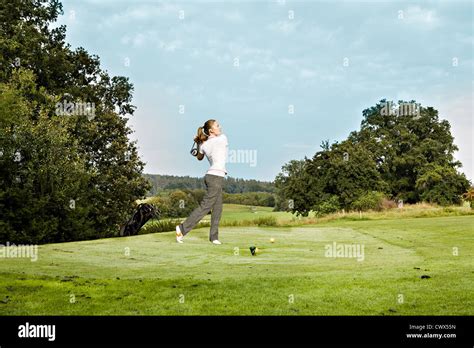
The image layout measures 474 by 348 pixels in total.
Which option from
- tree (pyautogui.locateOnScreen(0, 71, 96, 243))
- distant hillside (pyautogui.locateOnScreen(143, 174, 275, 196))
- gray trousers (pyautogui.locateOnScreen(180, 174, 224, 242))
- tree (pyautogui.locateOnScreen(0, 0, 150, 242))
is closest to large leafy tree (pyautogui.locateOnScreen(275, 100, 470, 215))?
distant hillside (pyautogui.locateOnScreen(143, 174, 275, 196))

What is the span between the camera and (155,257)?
8.67m

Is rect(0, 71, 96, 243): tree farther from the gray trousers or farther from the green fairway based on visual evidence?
the gray trousers

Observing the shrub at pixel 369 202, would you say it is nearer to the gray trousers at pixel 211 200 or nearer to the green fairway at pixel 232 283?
the green fairway at pixel 232 283

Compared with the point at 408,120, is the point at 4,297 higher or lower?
lower

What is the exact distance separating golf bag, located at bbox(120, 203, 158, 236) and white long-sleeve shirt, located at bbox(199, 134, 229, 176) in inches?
655

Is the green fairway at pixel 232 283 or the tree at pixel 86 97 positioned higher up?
the tree at pixel 86 97

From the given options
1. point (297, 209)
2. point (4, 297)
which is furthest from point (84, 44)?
point (4, 297)

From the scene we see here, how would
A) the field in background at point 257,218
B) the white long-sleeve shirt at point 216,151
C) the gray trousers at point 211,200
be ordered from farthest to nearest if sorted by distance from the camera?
the field in background at point 257,218, the gray trousers at point 211,200, the white long-sleeve shirt at point 216,151

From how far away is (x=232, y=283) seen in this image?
625 cm

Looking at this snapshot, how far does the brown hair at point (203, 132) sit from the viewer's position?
8.61 meters

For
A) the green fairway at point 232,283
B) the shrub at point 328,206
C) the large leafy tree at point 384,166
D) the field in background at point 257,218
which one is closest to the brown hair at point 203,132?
the green fairway at point 232,283

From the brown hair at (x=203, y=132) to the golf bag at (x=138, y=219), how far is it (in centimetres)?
1667
